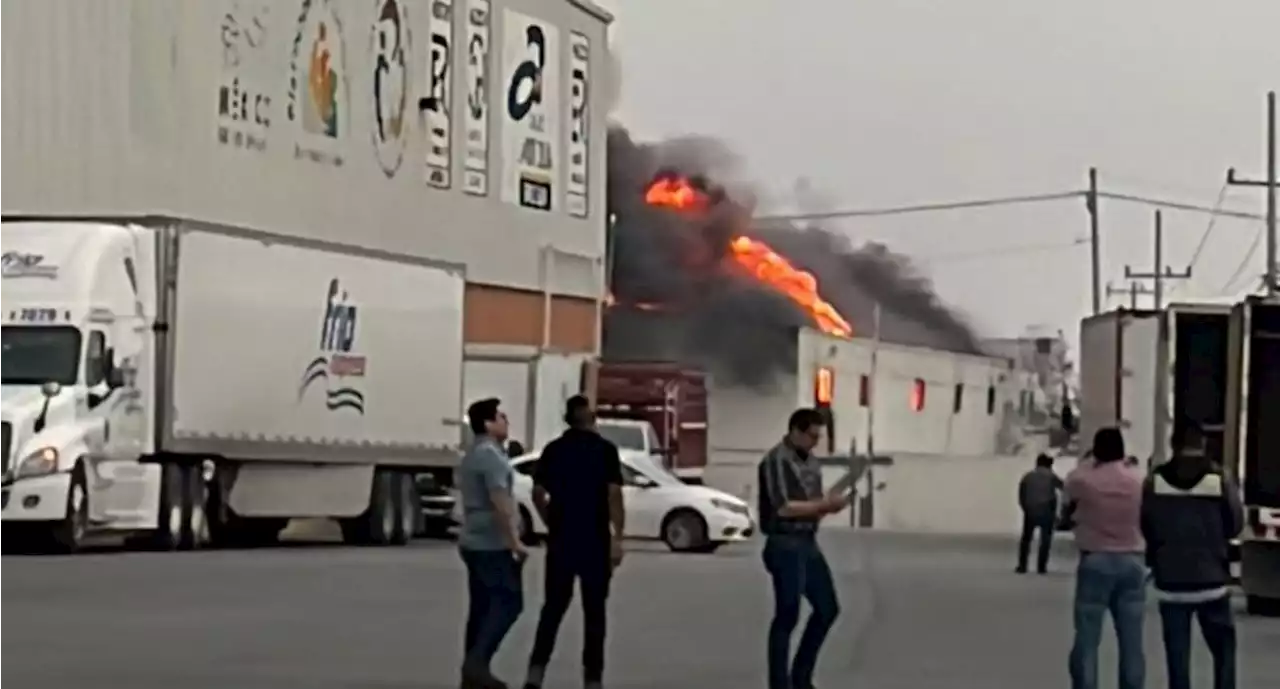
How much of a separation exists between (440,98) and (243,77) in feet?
28.1

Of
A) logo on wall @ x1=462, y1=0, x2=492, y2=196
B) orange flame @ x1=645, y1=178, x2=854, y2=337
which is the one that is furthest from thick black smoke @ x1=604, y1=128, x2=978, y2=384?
logo on wall @ x1=462, y1=0, x2=492, y2=196

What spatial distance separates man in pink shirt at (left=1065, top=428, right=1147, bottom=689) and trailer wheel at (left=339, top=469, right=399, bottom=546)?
86.3 feet

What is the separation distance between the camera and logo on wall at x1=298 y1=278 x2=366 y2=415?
39.3 metres

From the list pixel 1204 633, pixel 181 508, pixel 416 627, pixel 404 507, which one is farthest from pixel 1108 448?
pixel 404 507

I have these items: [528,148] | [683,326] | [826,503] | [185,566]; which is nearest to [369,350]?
[185,566]

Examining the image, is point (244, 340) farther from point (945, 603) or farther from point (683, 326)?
point (683, 326)

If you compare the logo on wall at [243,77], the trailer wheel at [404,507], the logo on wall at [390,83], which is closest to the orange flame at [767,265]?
the logo on wall at [390,83]

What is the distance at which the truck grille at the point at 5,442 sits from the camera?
3325cm

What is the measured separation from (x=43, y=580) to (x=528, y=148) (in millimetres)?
33288

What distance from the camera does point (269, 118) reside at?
51.1m

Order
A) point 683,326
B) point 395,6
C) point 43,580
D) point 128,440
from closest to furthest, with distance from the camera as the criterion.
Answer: point 43,580, point 128,440, point 395,6, point 683,326

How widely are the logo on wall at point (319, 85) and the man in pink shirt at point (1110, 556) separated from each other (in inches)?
1457

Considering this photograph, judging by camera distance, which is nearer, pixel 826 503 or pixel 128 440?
pixel 826 503

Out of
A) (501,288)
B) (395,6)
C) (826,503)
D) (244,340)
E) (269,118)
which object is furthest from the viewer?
(501,288)
